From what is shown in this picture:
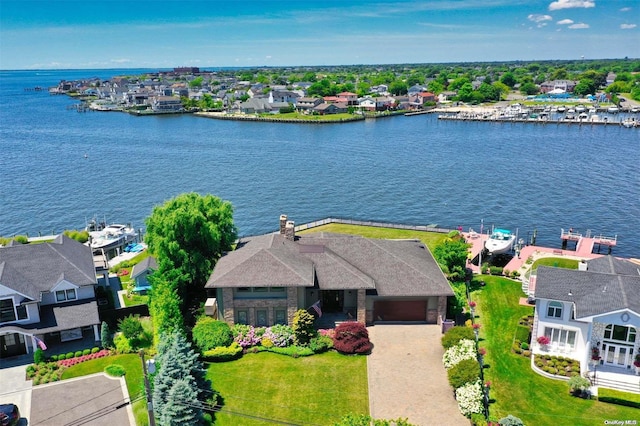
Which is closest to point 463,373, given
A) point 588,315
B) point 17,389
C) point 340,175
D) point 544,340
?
point 544,340

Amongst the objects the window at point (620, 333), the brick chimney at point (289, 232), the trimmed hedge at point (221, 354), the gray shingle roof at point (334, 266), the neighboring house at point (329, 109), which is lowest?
the trimmed hedge at point (221, 354)

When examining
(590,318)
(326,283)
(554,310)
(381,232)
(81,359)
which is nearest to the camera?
(590,318)

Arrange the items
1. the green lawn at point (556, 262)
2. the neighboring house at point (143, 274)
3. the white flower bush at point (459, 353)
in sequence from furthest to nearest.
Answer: the green lawn at point (556, 262), the neighboring house at point (143, 274), the white flower bush at point (459, 353)

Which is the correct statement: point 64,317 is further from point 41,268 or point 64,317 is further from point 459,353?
point 459,353

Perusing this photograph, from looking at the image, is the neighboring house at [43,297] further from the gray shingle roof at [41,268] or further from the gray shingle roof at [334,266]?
the gray shingle roof at [334,266]

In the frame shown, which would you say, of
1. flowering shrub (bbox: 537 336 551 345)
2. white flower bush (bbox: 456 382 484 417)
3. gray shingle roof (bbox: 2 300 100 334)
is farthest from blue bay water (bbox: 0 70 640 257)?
white flower bush (bbox: 456 382 484 417)

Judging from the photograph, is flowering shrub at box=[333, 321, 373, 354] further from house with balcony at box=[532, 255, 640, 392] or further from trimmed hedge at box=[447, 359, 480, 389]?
house with balcony at box=[532, 255, 640, 392]

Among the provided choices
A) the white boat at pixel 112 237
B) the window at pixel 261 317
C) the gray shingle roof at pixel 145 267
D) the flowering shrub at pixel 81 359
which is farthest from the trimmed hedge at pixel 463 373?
the white boat at pixel 112 237
